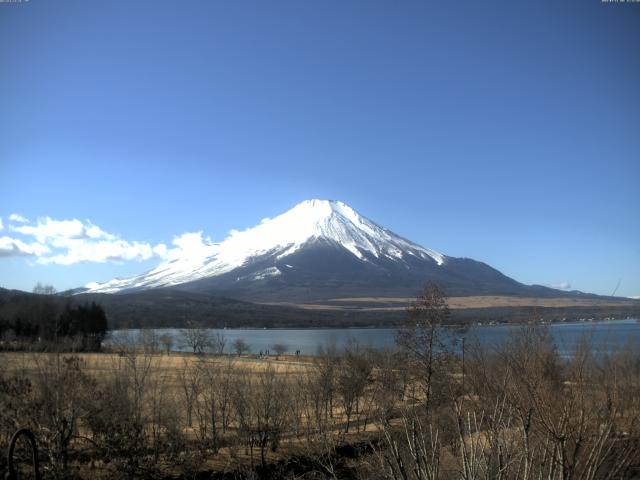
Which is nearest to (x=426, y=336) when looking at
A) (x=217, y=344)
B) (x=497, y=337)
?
(x=497, y=337)

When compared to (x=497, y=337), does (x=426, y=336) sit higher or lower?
higher

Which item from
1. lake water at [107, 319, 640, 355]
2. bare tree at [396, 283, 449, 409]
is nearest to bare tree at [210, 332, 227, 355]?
lake water at [107, 319, 640, 355]

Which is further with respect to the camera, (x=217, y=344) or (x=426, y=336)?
(x=217, y=344)

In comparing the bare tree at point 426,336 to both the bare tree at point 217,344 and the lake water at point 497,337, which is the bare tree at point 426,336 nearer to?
the lake water at point 497,337

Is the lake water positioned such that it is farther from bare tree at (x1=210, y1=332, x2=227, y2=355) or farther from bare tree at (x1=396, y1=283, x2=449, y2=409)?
bare tree at (x1=210, y1=332, x2=227, y2=355)

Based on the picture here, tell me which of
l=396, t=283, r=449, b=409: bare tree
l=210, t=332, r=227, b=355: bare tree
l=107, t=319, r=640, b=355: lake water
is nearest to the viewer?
l=107, t=319, r=640, b=355: lake water

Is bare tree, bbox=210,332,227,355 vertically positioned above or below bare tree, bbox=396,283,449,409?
below

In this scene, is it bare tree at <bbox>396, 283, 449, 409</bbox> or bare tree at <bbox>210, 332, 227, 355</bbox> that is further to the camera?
bare tree at <bbox>210, 332, 227, 355</bbox>

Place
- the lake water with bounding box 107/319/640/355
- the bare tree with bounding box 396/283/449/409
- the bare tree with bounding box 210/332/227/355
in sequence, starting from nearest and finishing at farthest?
the lake water with bounding box 107/319/640/355 → the bare tree with bounding box 396/283/449/409 → the bare tree with bounding box 210/332/227/355

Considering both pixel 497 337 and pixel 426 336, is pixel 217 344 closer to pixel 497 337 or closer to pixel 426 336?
pixel 497 337

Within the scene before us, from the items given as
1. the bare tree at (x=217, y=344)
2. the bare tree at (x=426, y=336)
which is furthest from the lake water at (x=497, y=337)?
the bare tree at (x=217, y=344)

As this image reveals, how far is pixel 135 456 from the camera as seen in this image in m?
14.8

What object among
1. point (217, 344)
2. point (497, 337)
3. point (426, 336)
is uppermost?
point (426, 336)

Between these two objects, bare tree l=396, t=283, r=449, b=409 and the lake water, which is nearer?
the lake water
